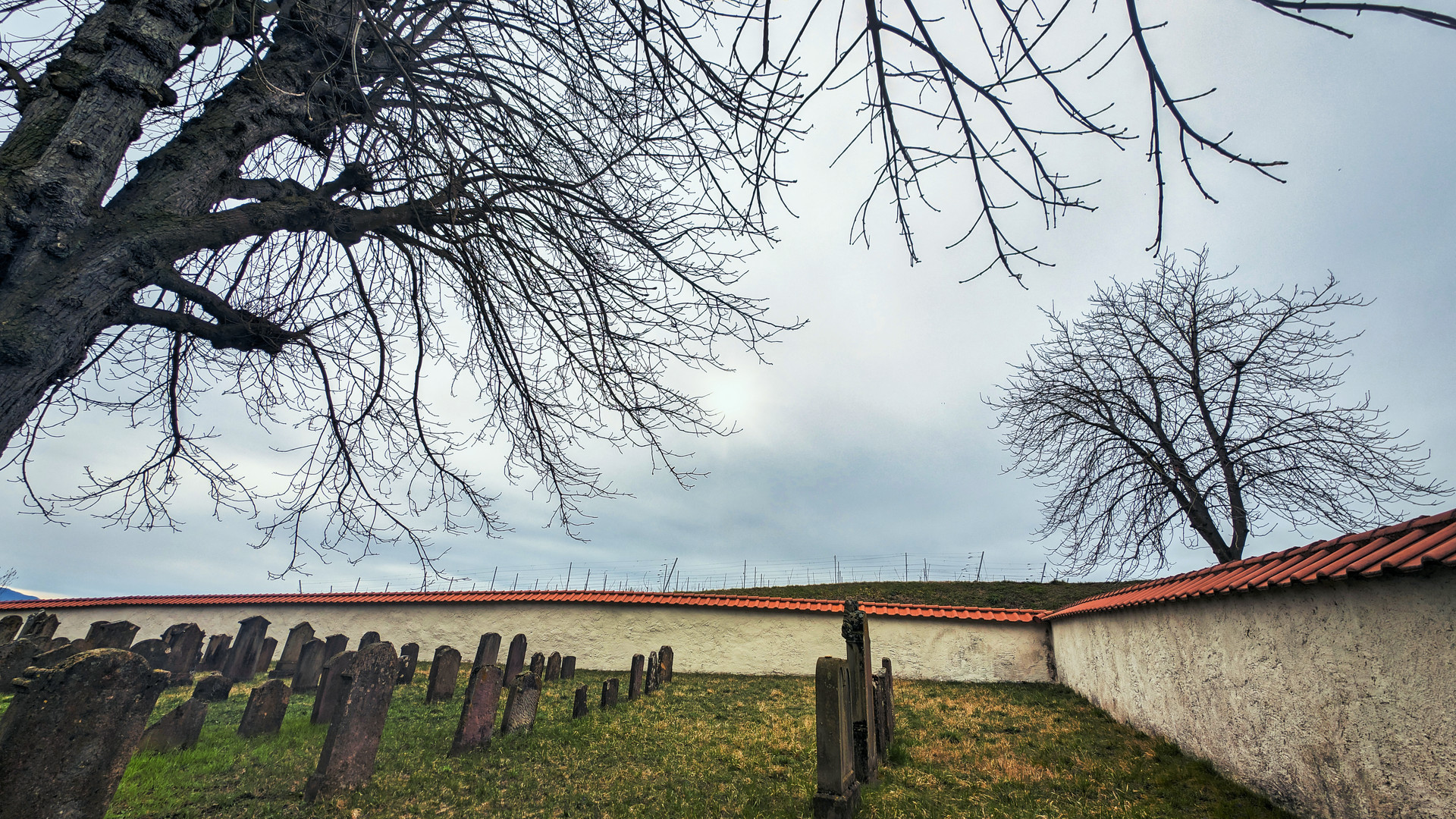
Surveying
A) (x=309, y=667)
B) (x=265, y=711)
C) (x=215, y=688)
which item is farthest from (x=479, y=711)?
(x=309, y=667)

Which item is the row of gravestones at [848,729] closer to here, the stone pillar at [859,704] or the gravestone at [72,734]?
the stone pillar at [859,704]

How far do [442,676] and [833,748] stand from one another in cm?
686

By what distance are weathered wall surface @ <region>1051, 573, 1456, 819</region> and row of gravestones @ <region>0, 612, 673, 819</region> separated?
6.64 metres

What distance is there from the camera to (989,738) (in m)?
7.51

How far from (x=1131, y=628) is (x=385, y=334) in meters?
9.41

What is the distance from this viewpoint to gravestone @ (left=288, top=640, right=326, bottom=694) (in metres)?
9.81

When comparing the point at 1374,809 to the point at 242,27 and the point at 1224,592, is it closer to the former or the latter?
the point at 1224,592

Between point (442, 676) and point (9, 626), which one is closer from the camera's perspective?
point (442, 676)

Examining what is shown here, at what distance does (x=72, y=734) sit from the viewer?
3.01 metres

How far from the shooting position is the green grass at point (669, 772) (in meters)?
4.36

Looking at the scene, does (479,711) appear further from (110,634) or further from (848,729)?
(110,634)

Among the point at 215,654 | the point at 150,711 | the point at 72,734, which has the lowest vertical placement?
the point at 215,654

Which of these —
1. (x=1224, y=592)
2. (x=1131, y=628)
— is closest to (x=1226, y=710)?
(x=1224, y=592)

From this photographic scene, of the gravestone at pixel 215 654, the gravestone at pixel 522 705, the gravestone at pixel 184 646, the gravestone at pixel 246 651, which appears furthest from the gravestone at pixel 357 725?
the gravestone at pixel 215 654
